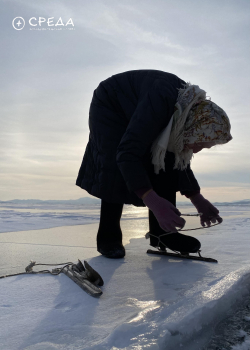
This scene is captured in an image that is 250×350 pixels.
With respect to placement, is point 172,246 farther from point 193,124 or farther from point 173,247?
point 193,124

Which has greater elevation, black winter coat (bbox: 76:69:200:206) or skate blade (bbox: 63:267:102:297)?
black winter coat (bbox: 76:69:200:206)

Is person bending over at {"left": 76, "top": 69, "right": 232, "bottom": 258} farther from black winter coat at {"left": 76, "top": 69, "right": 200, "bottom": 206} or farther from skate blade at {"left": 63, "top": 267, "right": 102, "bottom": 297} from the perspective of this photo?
Answer: skate blade at {"left": 63, "top": 267, "right": 102, "bottom": 297}

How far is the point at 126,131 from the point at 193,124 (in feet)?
1.42

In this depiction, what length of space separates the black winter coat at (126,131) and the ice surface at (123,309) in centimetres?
47

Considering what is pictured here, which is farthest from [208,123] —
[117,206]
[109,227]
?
[109,227]

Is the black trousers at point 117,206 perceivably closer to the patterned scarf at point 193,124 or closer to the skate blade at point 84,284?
the patterned scarf at point 193,124

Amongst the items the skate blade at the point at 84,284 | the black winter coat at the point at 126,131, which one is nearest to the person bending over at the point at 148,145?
the black winter coat at the point at 126,131

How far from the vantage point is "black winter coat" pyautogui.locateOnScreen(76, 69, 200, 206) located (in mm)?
1427

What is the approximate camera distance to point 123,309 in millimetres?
946

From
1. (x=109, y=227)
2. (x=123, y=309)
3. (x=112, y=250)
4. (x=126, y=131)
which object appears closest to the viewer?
(x=123, y=309)

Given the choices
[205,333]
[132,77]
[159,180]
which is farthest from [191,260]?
[132,77]

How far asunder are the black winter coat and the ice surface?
1.54 ft

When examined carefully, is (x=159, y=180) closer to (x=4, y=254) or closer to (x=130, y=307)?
(x=130, y=307)

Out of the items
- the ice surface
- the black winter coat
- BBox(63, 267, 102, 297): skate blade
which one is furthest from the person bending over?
→ BBox(63, 267, 102, 297): skate blade
